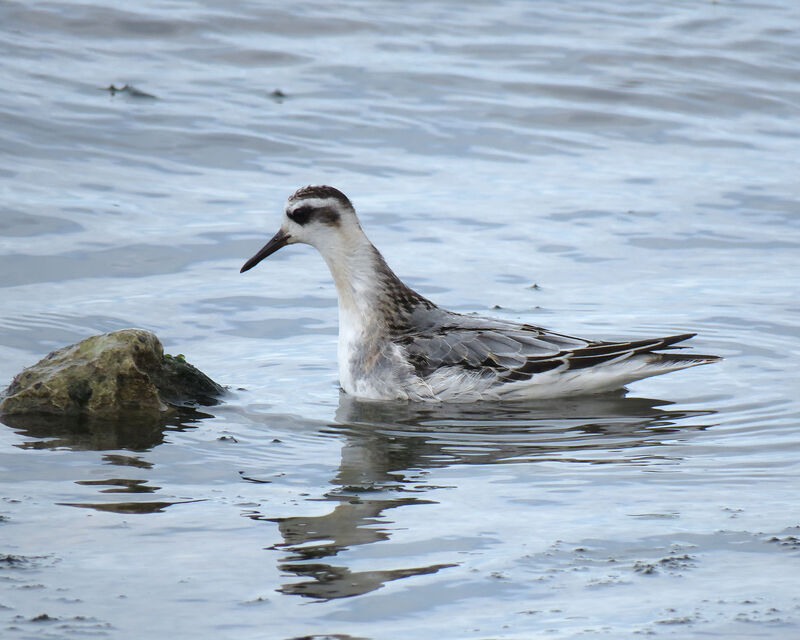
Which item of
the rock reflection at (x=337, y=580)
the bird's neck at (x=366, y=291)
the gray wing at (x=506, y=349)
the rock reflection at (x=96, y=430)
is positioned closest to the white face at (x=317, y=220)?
the bird's neck at (x=366, y=291)

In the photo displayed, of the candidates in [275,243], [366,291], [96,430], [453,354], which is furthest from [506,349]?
[96,430]

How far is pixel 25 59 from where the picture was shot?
18.0m

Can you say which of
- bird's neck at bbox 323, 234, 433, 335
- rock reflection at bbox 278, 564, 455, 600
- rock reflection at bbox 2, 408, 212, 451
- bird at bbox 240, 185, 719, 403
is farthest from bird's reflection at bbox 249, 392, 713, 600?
rock reflection at bbox 2, 408, 212, 451

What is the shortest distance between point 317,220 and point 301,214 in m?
0.14

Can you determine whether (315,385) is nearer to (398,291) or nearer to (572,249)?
(398,291)

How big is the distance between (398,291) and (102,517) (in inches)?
165

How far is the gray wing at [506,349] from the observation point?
945cm

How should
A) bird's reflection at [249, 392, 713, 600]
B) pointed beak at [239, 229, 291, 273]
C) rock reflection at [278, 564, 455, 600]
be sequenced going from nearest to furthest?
rock reflection at [278, 564, 455, 600] < bird's reflection at [249, 392, 713, 600] < pointed beak at [239, 229, 291, 273]

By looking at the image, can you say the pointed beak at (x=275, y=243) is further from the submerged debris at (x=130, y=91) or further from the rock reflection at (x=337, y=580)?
the submerged debris at (x=130, y=91)

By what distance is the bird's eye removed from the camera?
10.2 meters

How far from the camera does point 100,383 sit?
28.1 ft

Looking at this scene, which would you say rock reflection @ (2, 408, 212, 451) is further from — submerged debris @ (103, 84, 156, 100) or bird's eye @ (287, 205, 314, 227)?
submerged debris @ (103, 84, 156, 100)

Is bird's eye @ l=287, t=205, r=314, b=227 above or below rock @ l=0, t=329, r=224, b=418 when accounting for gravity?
above

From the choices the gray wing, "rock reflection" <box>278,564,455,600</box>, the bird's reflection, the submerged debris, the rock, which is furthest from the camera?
the submerged debris
